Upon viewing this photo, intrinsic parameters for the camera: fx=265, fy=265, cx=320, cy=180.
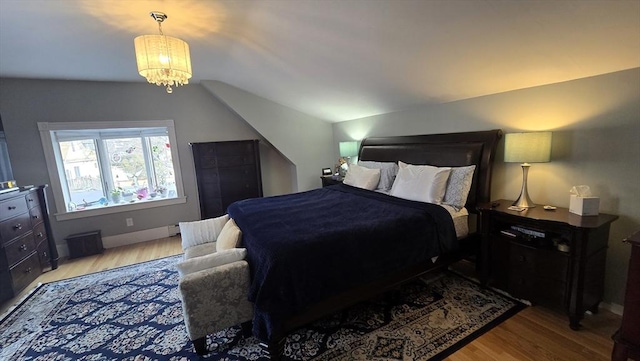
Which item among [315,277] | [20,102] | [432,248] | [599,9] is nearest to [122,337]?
[315,277]

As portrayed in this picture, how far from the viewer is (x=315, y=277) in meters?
1.71

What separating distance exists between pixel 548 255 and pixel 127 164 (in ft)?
17.7

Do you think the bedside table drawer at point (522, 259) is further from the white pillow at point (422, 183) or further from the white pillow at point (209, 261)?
the white pillow at point (209, 261)

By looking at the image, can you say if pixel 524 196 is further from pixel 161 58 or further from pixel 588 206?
pixel 161 58

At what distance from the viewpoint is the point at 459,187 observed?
100 inches

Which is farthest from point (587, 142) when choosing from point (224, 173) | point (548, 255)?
point (224, 173)

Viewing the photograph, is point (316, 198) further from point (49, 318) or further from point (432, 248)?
point (49, 318)

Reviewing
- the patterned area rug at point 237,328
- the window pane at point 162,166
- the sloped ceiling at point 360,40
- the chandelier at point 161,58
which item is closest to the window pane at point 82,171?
the window pane at point 162,166

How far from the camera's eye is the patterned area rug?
181cm

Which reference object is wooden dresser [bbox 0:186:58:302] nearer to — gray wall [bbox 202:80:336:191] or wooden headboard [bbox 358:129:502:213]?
gray wall [bbox 202:80:336:191]

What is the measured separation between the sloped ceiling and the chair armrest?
197cm

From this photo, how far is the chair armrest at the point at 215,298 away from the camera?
168 centimetres

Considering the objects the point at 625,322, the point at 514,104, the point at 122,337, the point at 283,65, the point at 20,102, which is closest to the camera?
the point at 625,322

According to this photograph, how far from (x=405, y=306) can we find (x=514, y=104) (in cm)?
206
